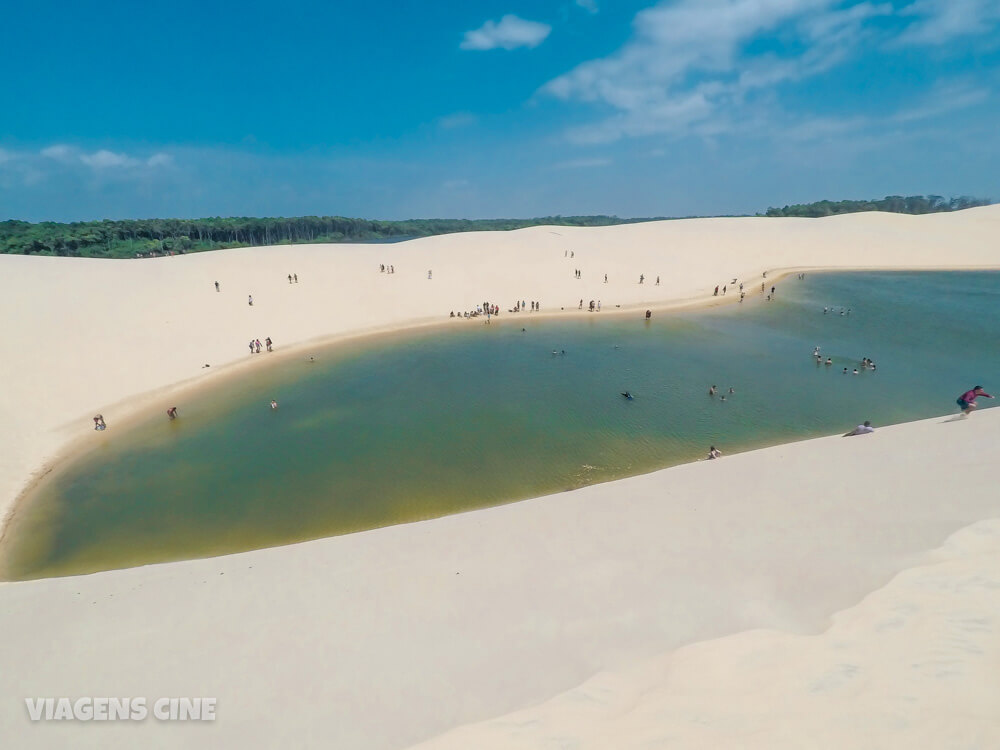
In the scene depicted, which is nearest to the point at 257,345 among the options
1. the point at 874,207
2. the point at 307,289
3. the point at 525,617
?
the point at 307,289

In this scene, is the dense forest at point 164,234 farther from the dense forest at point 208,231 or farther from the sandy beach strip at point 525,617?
the sandy beach strip at point 525,617

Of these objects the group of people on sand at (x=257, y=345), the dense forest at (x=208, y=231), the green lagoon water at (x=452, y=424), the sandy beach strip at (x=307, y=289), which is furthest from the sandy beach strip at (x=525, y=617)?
the dense forest at (x=208, y=231)

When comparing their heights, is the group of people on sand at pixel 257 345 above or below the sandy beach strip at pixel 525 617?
above

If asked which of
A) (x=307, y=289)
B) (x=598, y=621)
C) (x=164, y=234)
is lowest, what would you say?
(x=598, y=621)

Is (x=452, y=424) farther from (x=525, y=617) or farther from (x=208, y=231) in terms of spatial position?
(x=208, y=231)

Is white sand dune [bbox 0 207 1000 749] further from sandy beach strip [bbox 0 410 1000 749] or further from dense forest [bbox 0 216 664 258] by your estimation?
dense forest [bbox 0 216 664 258]

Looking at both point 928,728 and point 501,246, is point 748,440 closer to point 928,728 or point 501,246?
point 928,728
